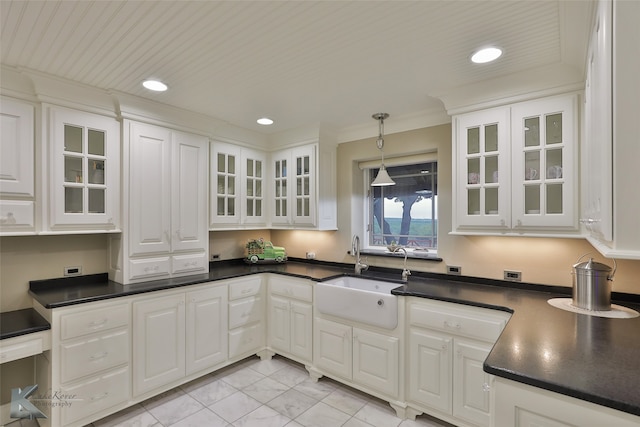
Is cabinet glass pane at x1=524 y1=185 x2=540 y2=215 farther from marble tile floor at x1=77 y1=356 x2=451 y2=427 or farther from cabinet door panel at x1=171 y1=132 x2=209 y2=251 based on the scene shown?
cabinet door panel at x1=171 y1=132 x2=209 y2=251

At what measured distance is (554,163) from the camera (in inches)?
82.9

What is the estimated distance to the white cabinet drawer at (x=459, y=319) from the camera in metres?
1.99

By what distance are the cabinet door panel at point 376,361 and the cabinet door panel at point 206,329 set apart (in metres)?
1.27

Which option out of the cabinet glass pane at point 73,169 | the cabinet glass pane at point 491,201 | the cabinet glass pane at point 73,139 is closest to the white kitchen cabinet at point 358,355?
the cabinet glass pane at point 491,201

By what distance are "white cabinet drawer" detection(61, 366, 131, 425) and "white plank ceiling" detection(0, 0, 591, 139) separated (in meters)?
2.15

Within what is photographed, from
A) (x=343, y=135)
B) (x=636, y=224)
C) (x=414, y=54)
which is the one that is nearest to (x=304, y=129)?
(x=343, y=135)

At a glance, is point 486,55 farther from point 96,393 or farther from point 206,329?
point 96,393

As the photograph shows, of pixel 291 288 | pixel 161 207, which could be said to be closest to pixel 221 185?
pixel 161 207

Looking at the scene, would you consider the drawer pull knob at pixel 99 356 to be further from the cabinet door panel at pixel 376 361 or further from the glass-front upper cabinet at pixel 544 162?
the glass-front upper cabinet at pixel 544 162

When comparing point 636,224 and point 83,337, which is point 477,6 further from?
point 83,337

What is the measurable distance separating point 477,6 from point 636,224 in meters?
1.15

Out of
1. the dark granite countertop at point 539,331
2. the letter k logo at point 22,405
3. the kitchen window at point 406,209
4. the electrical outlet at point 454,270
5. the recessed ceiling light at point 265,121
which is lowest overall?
the letter k logo at point 22,405

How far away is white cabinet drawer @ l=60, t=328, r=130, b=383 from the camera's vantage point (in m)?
2.06

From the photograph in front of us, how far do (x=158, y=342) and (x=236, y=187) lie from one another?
1.70m
